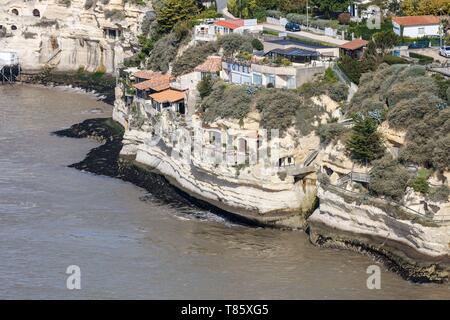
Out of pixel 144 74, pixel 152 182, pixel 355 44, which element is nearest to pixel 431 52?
pixel 355 44

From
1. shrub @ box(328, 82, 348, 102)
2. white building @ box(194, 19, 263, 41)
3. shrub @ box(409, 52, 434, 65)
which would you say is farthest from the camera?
white building @ box(194, 19, 263, 41)

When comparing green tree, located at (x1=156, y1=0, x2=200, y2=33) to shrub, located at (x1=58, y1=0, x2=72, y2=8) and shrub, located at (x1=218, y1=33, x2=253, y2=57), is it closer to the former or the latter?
shrub, located at (x1=218, y1=33, x2=253, y2=57)

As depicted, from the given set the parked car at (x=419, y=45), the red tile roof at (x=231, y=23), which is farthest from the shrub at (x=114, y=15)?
the parked car at (x=419, y=45)

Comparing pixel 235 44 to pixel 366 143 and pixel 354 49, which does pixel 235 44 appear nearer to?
pixel 354 49

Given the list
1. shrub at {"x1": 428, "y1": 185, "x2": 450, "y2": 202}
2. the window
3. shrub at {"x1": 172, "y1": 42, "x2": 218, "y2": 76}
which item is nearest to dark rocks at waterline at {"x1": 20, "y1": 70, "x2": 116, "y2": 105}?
shrub at {"x1": 172, "y1": 42, "x2": 218, "y2": 76}

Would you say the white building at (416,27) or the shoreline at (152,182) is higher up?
the white building at (416,27)

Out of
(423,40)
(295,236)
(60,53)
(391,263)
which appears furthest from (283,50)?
(60,53)

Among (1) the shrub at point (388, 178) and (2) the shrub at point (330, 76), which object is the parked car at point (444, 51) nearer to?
(2) the shrub at point (330, 76)
